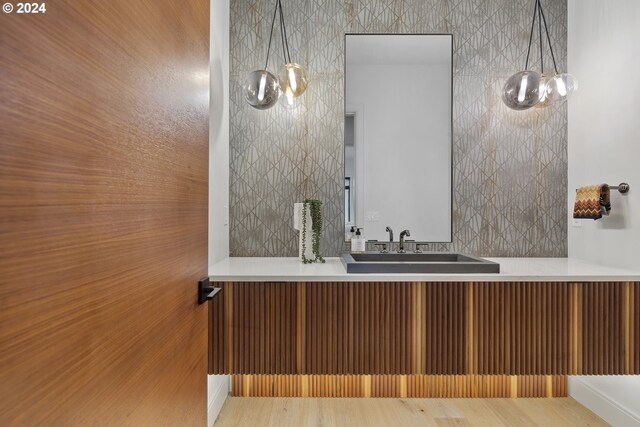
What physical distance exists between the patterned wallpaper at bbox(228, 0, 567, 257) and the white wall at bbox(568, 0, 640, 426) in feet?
0.33

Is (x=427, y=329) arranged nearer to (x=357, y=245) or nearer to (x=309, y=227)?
(x=357, y=245)

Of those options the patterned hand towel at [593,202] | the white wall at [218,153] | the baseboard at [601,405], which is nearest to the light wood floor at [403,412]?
the baseboard at [601,405]

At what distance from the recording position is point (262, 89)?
2035mm

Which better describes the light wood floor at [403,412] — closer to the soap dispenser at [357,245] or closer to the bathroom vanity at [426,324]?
the bathroom vanity at [426,324]

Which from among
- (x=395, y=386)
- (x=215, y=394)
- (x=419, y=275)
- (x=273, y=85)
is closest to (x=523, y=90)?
(x=419, y=275)

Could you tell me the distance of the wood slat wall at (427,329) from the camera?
1.63 meters

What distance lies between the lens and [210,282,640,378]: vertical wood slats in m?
1.63

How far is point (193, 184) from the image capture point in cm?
99

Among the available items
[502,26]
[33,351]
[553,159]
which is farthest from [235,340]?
[502,26]

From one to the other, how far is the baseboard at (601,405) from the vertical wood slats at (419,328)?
0.35 meters

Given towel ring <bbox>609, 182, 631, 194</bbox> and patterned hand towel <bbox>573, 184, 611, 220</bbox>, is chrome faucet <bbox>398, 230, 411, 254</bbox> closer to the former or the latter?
patterned hand towel <bbox>573, 184, 611, 220</bbox>

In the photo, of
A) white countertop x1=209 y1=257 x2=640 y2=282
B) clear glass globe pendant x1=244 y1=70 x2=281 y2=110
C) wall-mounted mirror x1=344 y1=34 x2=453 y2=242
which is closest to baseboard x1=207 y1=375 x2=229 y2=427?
white countertop x1=209 y1=257 x2=640 y2=282

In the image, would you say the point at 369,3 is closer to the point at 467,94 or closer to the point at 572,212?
the point at 467,94

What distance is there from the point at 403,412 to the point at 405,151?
1.47m
